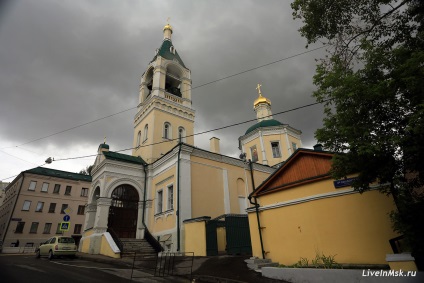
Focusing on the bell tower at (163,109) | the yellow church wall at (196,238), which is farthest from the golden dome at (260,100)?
the yellow church wall at (196,238)

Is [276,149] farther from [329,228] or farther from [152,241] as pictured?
[329,228]

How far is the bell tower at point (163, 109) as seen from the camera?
21531 mm

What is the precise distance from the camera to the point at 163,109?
74.5 ft

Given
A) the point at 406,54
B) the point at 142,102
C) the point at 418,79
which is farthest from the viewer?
the point at 142,102

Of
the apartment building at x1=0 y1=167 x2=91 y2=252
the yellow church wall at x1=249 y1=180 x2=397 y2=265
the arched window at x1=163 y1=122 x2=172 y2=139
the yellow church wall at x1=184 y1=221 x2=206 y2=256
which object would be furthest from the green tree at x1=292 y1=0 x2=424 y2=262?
the apartment building at x1=0 y1=167 x2=91 y2=252

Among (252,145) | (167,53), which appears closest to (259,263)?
(252,145)

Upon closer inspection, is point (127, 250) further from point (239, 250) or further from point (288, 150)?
point (288, 150)

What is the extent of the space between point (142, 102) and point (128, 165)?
9.05 meters

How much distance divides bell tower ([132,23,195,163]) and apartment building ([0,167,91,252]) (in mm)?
16541

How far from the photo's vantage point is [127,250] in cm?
1452

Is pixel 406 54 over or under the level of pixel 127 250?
over

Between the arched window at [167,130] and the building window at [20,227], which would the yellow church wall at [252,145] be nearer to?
the arched window at [167,130]

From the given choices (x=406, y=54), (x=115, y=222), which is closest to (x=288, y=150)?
(x=115, y=222)

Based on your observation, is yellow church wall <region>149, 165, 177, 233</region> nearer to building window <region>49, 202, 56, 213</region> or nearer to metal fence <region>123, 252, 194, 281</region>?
metal fence <region>123, 252, 194, 281</region>
